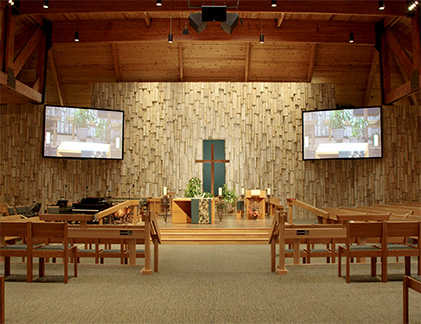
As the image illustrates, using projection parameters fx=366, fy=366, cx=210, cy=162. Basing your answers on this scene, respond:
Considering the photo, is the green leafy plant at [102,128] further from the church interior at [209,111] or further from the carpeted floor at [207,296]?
the carpeted floor at [207,296]

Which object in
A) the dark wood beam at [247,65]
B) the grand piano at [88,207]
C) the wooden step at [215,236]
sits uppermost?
the dark wood beam at [247,65]

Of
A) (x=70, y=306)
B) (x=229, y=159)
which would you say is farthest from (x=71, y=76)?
(x=70, y=306)

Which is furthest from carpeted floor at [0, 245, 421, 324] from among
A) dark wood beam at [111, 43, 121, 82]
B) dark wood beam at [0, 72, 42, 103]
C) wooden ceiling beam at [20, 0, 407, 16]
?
dark wood beam at [111, 43, 121, 82]

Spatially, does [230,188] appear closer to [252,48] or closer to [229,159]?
[229,159]

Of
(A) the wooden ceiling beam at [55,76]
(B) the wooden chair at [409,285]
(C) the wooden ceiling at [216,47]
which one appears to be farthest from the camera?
(A) the wooden ceiling beam at [55,76]

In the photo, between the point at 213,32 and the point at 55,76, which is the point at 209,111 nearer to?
the point at 213,32

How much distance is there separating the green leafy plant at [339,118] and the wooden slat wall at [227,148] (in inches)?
39.0

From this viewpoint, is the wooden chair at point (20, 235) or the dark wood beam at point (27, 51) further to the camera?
the dark wood beam at point (27, 51)

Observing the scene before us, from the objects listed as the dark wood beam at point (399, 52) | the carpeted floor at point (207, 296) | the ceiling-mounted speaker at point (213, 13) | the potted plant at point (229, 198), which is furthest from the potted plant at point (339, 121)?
the carpeted floor at point (207, 296)

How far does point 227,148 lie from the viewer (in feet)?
42.9

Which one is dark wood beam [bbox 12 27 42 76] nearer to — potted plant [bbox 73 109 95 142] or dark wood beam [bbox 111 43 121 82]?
potted plant [bbox 73 109 95 142]

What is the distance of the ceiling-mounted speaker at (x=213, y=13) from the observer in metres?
7.96

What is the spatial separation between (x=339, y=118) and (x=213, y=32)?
503 cm

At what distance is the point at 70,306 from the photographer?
352cm
